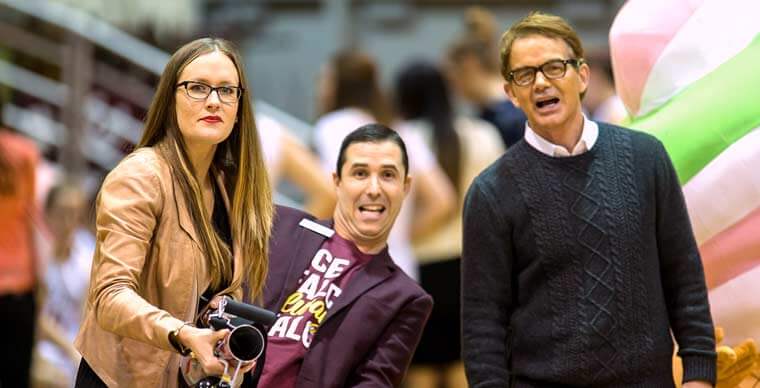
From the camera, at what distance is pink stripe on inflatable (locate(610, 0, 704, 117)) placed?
4051 millimetres

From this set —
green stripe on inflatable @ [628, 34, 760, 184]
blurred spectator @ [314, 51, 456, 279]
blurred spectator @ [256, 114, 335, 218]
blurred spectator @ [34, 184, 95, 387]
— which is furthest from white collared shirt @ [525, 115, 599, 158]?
blurred spectator @ [34, 184, 95, 387]

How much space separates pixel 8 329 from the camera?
20.7ft

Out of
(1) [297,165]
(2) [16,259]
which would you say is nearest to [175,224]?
(1) [297,165]

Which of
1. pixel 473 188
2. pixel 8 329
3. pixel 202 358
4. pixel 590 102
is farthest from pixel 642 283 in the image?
pixel 8 329

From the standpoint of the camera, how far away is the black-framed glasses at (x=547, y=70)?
3.63 m

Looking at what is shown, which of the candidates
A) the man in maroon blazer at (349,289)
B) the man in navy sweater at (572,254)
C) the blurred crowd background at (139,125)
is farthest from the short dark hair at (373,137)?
the blurred crowd background at (139,125)

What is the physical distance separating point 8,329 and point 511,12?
5238 mm

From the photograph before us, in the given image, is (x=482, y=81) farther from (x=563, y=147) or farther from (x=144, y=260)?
(x=144, y=260)

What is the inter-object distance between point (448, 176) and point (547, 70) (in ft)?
7.66

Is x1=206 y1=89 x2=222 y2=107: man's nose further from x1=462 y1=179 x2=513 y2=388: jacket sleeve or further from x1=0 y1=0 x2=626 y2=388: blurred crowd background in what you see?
x1=0 y1=0 x2=626 y2=388: blurred crowd background

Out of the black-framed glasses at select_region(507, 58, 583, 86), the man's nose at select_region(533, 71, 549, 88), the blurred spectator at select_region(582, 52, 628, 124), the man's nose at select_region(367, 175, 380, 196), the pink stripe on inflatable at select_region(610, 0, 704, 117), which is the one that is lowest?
the man's nose at select_region(367, 175, 380, 196)

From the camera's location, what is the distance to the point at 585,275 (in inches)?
140

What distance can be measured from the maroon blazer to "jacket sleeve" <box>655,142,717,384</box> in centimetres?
62

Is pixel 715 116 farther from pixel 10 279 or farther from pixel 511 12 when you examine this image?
pixel 511 12
